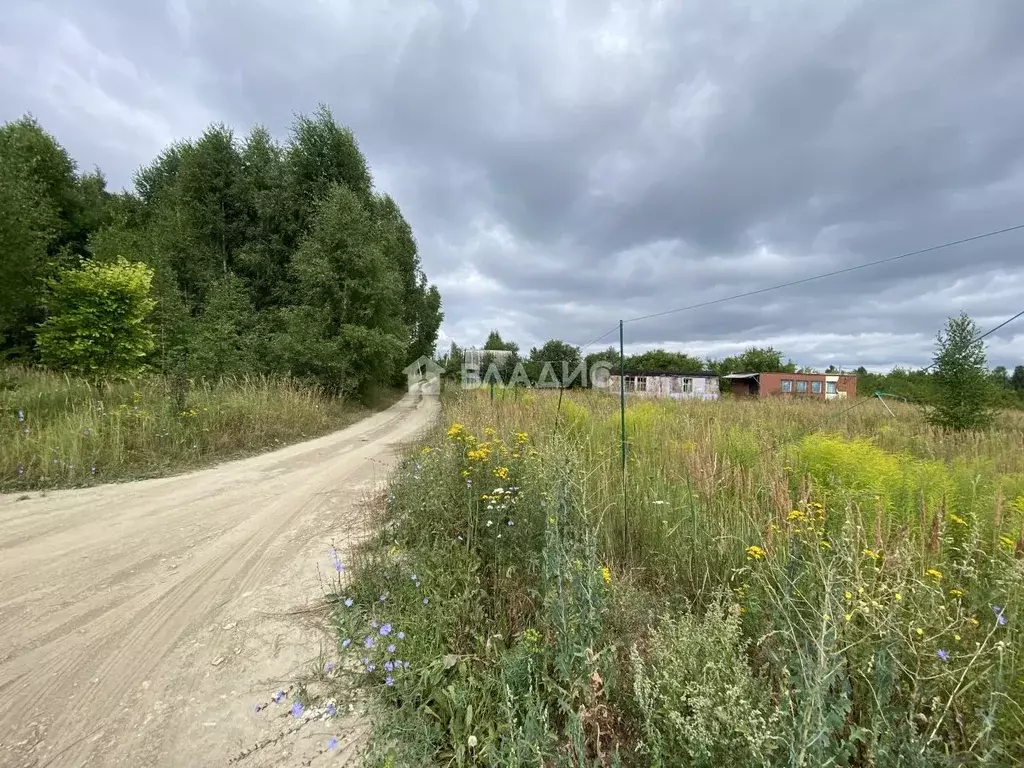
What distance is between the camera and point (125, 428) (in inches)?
265

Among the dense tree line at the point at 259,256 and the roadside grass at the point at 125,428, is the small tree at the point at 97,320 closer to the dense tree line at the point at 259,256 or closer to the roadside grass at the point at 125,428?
the roadside grass at the point at 125,428

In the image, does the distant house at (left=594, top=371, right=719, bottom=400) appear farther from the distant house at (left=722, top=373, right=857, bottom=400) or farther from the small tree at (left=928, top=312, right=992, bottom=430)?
the small tree at (left=928, top=312, right=992, bottom=430)

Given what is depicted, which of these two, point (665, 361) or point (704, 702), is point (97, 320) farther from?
point (665, 361)

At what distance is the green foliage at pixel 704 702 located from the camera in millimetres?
1364

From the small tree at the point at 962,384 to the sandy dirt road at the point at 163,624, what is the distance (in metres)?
13.9

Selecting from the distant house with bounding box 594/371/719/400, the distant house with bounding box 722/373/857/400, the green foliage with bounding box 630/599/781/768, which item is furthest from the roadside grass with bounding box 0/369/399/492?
the distant house with bounding box 722/373/857/400

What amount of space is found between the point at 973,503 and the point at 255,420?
1061 centimetres

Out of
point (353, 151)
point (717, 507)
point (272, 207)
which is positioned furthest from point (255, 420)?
point (353, 151)

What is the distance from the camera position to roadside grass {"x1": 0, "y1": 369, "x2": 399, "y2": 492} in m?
5.66

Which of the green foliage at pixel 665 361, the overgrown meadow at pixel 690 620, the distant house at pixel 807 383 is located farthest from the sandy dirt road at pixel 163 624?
the green foliage at pixel 665 361

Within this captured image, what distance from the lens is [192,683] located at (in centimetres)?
217

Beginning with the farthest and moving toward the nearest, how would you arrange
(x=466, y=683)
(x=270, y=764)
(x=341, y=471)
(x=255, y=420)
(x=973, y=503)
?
(x=255, y=420) → (x=341, y=471) → (x=973, y=503) → (x=466, y=683) → (x=270, y=764)

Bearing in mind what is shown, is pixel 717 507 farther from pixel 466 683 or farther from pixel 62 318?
pixel 62 318

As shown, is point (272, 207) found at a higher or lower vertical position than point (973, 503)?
higher
